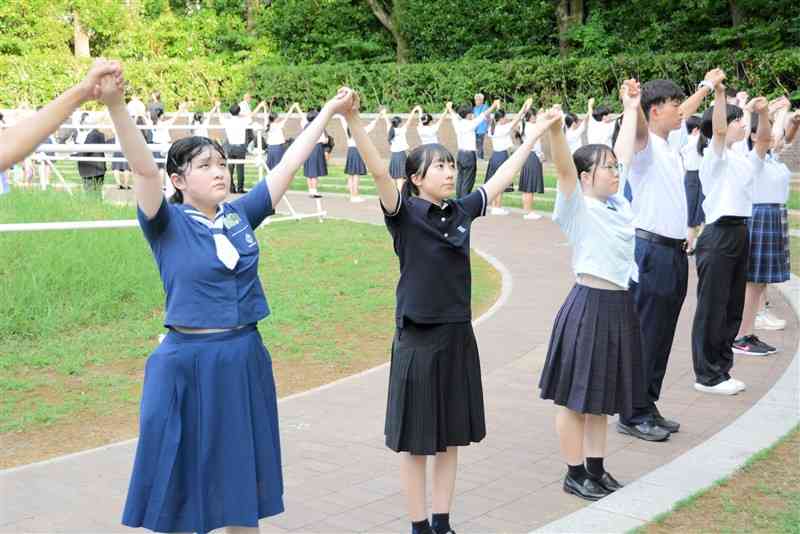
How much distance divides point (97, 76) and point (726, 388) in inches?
200

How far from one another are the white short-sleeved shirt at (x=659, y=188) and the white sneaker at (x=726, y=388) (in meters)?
1.46

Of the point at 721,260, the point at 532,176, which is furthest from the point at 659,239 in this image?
the point at 532,176

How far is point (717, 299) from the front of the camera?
6832mm

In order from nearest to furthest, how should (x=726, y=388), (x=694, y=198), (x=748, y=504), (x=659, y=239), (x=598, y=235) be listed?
(x=748, y=504)
(x=598, y=235)
(x=659, y=239)
(x=726, y=388)
(x=694, y=198)

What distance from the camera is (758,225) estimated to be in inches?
319

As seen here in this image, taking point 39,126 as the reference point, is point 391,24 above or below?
above

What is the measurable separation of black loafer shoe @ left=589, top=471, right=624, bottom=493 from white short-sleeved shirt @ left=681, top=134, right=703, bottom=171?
782cm

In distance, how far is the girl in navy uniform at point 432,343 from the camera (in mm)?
4250

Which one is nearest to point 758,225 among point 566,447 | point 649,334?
point 649,334

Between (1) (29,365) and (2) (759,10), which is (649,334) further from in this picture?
(2) (759,10)

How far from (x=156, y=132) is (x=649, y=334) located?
15.6 meters

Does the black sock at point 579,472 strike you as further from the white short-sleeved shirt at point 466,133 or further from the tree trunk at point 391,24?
the tree trunk at point 391,24

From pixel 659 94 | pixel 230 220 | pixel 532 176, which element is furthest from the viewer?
pixel 532 176

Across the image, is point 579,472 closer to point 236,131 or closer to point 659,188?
point 659,188
